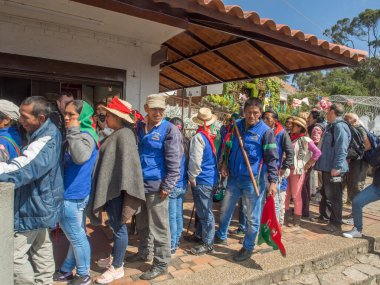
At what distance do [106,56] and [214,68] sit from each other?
276cm

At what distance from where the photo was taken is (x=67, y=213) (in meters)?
2.69

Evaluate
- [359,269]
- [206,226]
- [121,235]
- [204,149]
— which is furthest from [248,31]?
[359,269]

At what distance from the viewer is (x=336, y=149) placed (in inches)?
181

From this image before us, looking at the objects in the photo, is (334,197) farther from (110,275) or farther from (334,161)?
(110,275)

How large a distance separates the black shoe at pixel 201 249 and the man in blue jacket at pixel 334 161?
2.12 meters

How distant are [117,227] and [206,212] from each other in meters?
1.16

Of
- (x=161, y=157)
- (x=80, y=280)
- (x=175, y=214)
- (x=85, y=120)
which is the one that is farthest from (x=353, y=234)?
(x=85, y=120)

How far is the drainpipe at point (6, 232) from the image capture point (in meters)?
1.80

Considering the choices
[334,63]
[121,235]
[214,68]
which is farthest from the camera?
[214,68]

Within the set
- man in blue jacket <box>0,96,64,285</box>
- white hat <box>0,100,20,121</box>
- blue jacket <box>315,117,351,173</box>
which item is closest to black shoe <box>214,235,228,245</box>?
blue jacket <box>315,117,351,173</box>

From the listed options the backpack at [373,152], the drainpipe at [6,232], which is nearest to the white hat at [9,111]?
the drainpipe at [6,232]

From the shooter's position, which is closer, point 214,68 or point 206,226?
point 206,226

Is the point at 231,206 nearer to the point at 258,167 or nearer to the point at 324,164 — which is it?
the point at 258,167

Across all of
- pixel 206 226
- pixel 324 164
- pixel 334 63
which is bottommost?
pixel 206 226
